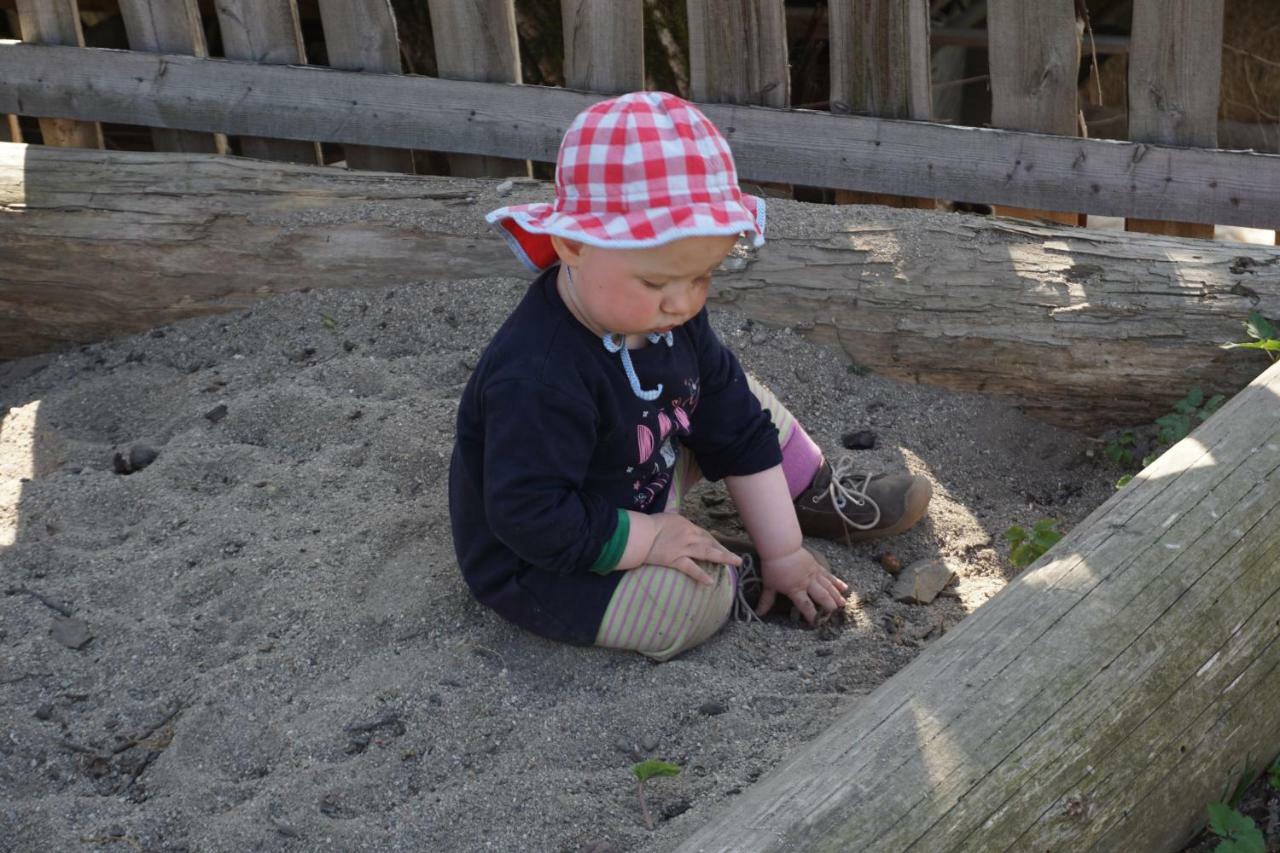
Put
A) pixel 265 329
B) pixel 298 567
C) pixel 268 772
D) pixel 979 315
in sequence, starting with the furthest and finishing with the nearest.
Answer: pixel 265 329 < pixel 979 315 < pixel 298 567 < pixel 268 772

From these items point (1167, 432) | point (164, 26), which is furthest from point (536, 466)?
point (164, 26)

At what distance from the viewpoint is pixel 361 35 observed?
4.34 meters

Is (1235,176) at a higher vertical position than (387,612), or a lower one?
higher

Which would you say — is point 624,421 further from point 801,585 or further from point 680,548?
point 801,585

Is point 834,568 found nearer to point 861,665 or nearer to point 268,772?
point 861,665

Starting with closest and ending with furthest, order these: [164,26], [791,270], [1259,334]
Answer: [1259,334] → [791,270] → [164,26]

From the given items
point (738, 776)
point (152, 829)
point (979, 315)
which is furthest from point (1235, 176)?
point (152, 829)

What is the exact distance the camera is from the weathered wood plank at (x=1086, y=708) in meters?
1.64

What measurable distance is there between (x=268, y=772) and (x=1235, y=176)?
3.19 m

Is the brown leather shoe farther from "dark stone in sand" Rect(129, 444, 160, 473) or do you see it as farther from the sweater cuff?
"dark stone in sand" Rect(129, 444, 160, 473)

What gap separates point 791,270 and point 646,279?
1492mm

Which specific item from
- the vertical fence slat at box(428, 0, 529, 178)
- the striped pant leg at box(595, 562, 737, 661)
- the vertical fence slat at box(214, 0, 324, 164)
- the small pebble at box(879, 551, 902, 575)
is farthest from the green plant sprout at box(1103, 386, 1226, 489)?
the vertical fence slat at box(214, 0, 324, 164)

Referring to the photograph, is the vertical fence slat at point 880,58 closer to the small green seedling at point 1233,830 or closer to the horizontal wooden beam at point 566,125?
the horizontal wooden beam at point 566,125

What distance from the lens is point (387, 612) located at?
266 centimetres
